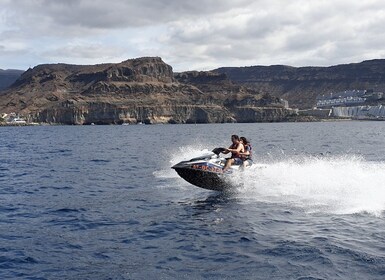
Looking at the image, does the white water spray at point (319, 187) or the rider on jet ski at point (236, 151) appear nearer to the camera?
the white water spray at point (319, 187)

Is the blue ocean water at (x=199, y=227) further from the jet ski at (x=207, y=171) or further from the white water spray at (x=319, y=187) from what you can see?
the jet ski at (x=207, y=171)

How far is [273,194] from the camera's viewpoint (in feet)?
69.2

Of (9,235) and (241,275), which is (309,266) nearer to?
(241,275)

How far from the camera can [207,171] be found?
2067cm

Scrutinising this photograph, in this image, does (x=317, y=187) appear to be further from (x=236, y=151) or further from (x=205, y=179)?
(x=205, y=179)

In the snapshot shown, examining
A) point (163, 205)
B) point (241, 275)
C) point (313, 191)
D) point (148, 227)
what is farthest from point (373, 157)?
point (241, 275)

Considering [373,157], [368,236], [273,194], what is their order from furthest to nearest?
[373,157] < [273,194] < [368,236]

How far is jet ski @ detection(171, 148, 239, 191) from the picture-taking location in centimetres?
2064

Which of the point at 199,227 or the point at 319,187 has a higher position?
the point at 319,187

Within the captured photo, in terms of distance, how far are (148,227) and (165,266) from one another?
380 centimetres

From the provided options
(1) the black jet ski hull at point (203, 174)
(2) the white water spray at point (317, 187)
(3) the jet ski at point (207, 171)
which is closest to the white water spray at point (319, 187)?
(2) the white water spray at point (317, 187)

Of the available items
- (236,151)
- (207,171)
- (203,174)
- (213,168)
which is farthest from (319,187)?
(203,174)

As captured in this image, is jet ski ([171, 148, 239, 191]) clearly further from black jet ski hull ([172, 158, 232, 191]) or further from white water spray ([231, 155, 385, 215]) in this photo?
white water spray ([231, 155, 385, 215])

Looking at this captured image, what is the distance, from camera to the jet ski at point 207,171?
20641mm
